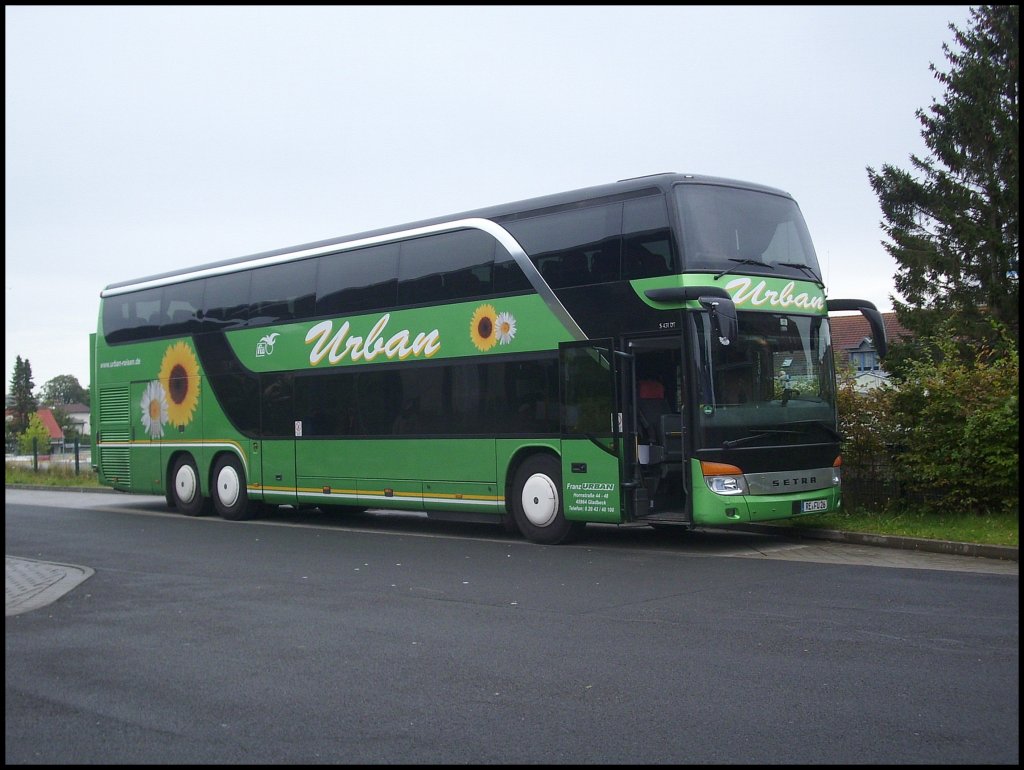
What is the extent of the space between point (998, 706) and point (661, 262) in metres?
8.29

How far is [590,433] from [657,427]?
2.92 ft

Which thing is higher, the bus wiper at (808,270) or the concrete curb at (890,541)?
the bus wiper at (808,270)

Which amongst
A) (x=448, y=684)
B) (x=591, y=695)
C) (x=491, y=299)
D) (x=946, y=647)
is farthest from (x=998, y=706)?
(x=491, y=299)

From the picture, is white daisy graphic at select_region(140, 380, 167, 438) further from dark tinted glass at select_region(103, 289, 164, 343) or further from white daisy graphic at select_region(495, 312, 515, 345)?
white daisy graphic at select_region(495, 312, 515, 345)

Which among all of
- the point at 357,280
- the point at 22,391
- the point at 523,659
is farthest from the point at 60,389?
the point at 523,659

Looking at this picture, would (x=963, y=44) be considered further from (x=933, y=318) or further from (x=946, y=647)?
(x=946, y=647)

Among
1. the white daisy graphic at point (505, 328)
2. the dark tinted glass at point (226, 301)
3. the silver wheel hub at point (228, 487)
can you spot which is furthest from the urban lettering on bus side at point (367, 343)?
the silver wheel hub at point (228, 487)

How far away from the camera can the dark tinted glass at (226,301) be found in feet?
66.3

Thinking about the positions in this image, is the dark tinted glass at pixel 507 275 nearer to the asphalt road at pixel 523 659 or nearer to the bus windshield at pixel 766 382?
the bus windshield at pixel 766 382

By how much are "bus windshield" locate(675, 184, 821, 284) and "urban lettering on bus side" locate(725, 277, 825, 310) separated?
Answer: 0.67 feet

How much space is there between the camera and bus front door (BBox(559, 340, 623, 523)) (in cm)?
1435

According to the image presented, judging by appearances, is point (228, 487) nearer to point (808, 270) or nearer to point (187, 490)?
point (187, 490)

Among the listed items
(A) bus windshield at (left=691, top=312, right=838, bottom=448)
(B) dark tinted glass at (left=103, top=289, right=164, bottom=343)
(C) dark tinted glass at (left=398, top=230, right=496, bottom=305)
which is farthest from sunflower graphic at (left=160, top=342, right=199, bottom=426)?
(A) bus windshield at (left=691, top=312, right=838, bottom=448)

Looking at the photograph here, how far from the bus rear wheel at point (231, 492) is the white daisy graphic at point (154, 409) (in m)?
1.86
